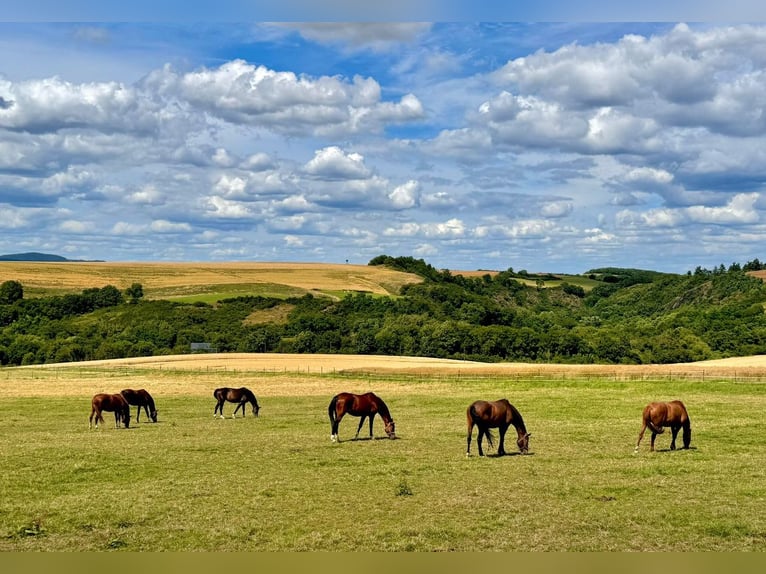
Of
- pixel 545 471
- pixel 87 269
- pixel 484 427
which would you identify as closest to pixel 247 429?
pixel 484 427

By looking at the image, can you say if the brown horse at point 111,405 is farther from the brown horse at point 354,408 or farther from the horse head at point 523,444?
the horse head at point 523,444

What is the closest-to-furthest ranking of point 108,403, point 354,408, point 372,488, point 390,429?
point 372,488
point 354,408
point 390,429
point 108,403

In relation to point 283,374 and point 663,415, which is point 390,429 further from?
point 283,374

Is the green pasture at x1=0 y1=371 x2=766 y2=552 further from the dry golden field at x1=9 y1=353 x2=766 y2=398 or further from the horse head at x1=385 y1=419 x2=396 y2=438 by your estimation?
the dry golden field at x1=9 y1=353 x2=766 y2=398

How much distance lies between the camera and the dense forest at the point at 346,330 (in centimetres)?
10438

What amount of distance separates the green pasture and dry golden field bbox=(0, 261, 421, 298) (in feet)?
378

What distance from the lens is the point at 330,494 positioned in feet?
51.9

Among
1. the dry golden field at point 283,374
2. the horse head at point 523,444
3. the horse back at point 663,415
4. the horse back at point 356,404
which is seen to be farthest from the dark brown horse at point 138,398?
the horse back at point 663,415

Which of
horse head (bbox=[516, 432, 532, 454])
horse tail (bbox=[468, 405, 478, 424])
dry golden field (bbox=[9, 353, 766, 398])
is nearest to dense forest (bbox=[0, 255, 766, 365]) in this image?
dry golden field (bbox=[9, 353, 766, 398])

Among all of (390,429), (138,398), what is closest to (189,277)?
(138,398)

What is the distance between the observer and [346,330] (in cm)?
11712

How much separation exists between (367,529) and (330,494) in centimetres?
332

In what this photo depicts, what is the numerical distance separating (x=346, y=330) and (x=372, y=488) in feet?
330

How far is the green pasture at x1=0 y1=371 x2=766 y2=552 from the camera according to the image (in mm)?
12102
